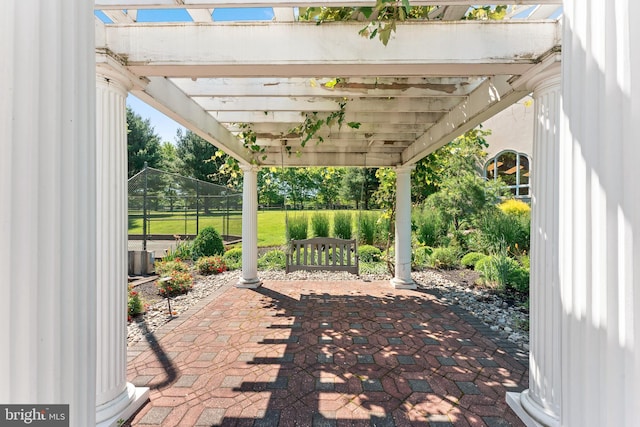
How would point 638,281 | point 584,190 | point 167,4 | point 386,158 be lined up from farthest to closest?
point 386,158 → point 167,4 → point 584,190 → point 638,281

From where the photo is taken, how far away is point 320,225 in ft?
29.2

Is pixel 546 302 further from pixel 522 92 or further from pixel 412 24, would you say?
pixel 412 24

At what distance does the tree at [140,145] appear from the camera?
2009 centimetres

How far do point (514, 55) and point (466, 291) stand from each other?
4.55m

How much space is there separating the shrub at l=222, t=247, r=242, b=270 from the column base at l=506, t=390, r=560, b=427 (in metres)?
6.56

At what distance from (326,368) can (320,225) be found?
20.7 ft

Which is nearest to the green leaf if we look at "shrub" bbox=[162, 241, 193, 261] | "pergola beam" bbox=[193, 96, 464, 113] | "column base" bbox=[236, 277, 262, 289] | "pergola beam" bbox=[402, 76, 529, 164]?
"pergola beam" bbox=[402, 76, 529, 164]

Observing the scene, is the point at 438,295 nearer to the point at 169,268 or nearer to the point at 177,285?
the point at 177,285

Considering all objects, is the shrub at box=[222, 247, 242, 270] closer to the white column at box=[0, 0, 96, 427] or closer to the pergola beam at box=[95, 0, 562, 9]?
the pergola beam at box=[95, 0, 562, 9]

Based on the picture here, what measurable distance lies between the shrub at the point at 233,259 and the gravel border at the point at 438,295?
50 centimetres

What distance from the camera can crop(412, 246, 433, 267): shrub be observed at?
7277 millimetres

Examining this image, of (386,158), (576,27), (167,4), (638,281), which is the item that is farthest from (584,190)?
(386,158)

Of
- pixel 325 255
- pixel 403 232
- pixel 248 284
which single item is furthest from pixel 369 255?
pixel 248 284

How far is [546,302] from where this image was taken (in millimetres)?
1870
